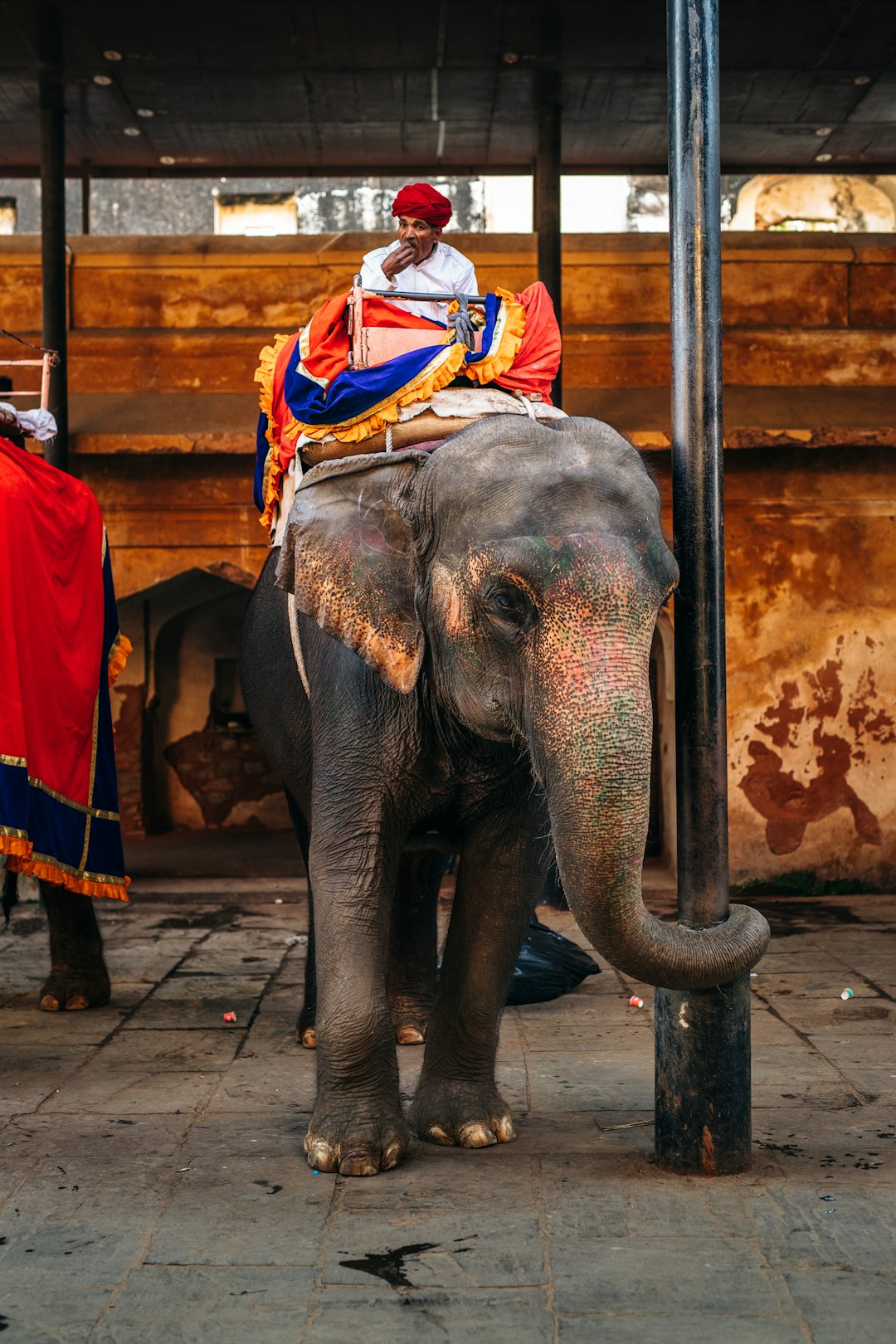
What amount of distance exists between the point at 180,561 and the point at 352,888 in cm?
601

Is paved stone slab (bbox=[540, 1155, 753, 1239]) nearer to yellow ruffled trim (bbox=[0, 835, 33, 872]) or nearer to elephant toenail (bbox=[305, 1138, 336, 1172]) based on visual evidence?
A: elephant toenail (bbox=[305, 1138, 336, 1172])

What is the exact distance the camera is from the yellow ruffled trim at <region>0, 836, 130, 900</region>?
502 cm

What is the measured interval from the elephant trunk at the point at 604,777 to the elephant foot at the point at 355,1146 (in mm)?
913

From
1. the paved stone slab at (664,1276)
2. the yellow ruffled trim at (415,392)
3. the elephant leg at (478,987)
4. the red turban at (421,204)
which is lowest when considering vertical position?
the paved stone slab at (664,1276)

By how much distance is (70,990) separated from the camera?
587 cm

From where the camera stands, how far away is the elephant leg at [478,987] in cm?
395

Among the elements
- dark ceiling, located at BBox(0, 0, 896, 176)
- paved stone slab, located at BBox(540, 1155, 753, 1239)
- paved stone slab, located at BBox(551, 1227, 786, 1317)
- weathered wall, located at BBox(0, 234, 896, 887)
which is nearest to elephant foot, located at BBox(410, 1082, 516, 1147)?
paved stone slab, located at BBox(540, 1155, 753, 1239)

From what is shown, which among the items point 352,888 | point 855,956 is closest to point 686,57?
point 352,888

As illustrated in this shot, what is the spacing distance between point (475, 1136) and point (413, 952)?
1.51m

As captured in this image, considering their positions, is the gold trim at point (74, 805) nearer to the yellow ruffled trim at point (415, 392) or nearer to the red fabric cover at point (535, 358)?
the yellow ruffled trim at point (415, 392)

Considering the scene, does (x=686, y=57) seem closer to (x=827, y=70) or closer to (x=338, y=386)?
(x=338, y=386)

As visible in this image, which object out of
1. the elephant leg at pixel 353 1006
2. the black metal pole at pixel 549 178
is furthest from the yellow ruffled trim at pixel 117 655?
the black metal pole at pixel 549 178

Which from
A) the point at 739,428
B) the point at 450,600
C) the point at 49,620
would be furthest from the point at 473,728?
the point at 739,428

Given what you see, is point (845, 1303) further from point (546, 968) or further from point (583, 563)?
point (546, 968)
